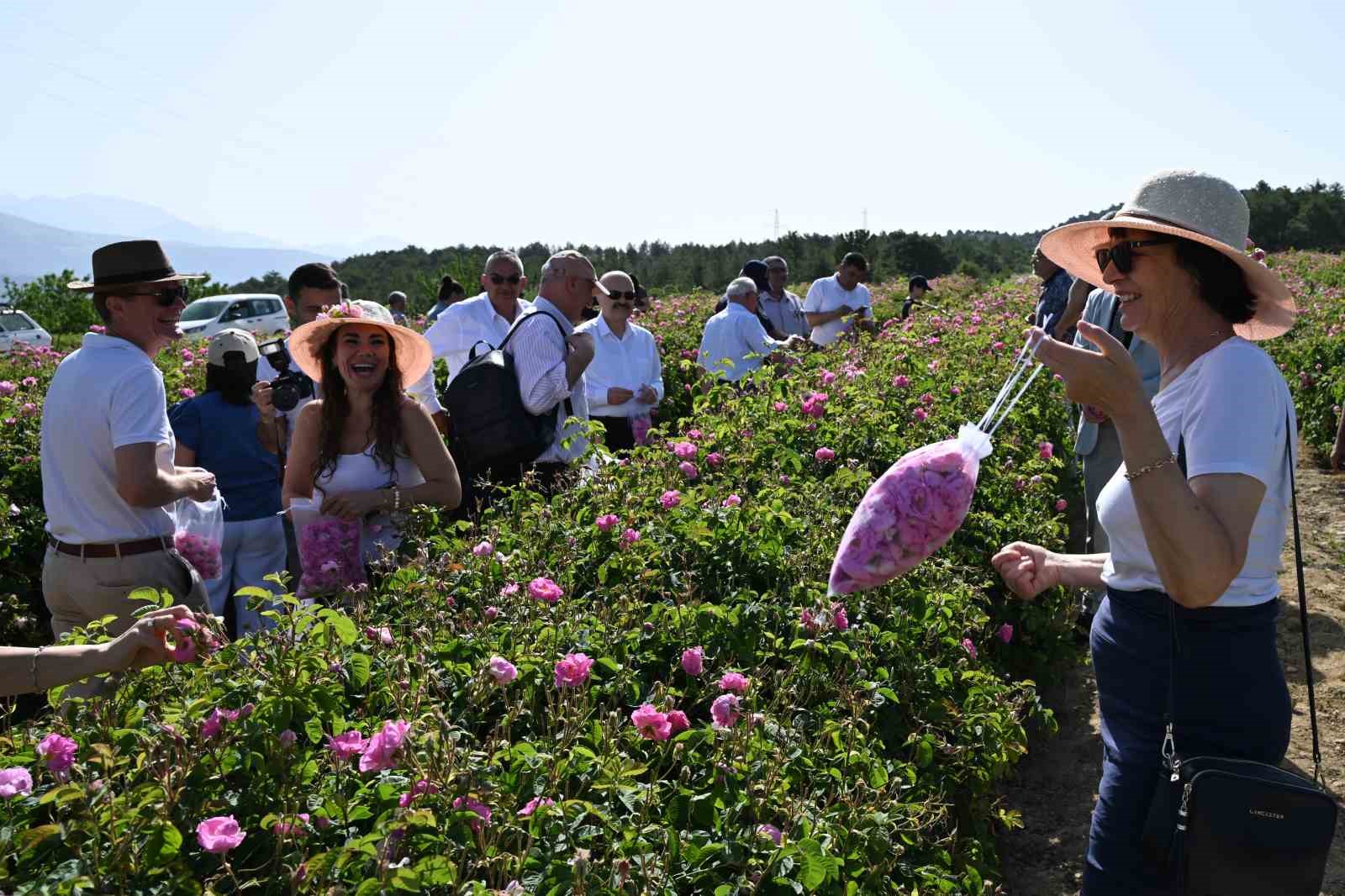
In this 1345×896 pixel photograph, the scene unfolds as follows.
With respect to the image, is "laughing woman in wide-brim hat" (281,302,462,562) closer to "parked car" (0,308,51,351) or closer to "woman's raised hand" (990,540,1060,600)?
"woman's raised hand" (990,540,1060,600)

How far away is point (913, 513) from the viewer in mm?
2057

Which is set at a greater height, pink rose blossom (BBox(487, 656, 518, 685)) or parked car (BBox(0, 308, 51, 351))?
pink rose blossom (BBox(487, 656, 518, 685))

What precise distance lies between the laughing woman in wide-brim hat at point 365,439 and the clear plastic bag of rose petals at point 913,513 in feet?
6.94

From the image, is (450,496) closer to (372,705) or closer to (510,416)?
(510,416)

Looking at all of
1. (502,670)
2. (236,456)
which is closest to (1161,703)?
(502,670)

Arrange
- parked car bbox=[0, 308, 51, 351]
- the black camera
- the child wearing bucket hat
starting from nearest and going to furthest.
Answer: the child wearing bucket hat, the black camera, parked car bbox=[0, 308, 51, 351]

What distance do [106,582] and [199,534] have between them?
0.47 meters

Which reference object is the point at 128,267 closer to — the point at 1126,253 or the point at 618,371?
the point at 1126,253

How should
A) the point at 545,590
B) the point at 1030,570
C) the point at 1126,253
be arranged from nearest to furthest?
1. the point at 1126,253
2. the point at 545,590
3. the point at 1030,570

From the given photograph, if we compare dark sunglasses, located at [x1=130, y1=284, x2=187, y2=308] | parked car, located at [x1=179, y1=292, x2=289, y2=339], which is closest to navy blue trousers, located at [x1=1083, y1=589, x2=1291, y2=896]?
dark sunglasses, located at [x1=130, y1=284, x2=187, y2=308]

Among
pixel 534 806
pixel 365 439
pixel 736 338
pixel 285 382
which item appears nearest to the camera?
pixel 534 806

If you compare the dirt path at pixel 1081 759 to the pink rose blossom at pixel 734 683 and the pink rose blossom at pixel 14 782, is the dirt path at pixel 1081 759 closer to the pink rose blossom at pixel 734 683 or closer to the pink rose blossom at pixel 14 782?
the pink rose blossom at pixel 734 683

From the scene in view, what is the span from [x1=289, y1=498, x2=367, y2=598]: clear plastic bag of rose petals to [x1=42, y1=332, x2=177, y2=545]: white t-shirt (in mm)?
602

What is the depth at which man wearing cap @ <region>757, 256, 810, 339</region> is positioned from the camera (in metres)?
9.84
